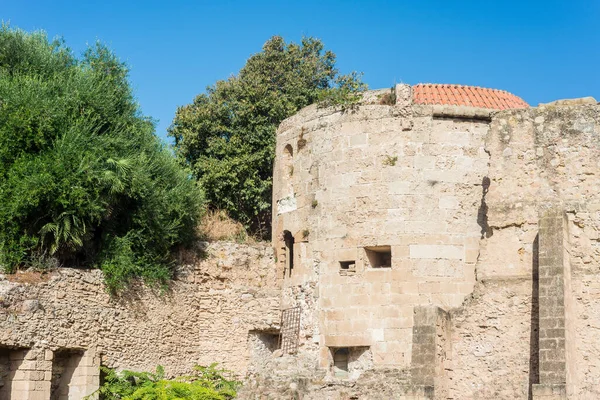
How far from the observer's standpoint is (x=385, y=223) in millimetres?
19047

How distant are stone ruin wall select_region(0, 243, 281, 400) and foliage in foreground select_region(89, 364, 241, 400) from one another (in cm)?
30

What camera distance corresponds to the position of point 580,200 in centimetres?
1566

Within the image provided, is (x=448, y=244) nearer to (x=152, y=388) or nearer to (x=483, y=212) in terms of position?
(x=483, y=212)

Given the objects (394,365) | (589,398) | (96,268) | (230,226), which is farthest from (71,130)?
(589,398)

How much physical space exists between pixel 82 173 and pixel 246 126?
7934 millimetres

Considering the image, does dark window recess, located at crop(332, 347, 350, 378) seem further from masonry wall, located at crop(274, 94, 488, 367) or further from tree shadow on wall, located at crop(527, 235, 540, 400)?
tree shadow on wall, located at crop(527, 235, 540, 400)

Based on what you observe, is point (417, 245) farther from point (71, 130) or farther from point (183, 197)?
point (71, 130)

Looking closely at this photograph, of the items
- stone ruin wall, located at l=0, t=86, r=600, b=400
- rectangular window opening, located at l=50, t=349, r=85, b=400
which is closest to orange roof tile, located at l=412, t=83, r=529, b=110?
stone ruin wall, located at l=0, t=86, r=600, b=400

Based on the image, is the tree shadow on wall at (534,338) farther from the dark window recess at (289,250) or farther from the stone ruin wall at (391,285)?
the dark window recess at (289,250)

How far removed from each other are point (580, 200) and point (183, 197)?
906 cm

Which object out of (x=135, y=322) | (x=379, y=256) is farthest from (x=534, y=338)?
(x=135, y=322)

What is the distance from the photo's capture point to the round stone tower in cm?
1872

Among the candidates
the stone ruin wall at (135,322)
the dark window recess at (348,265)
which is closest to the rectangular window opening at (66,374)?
the stone ruin wall at (135,322)

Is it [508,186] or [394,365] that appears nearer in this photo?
[508,186]
